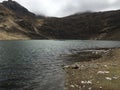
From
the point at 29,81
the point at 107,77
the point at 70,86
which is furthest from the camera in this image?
the point at 29,81

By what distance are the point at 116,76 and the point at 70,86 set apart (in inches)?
308

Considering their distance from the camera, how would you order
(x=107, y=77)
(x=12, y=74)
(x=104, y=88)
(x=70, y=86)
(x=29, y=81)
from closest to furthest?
(x=104, y=88)
(x=70, y=86)
(x=107, y=77)
(x=29, y=81)
(x=12, y=74)

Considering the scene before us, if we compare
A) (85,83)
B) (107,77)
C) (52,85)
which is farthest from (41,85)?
(107,77)

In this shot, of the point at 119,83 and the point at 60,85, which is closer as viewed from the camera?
the point at 119,83

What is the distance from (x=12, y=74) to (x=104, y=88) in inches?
870

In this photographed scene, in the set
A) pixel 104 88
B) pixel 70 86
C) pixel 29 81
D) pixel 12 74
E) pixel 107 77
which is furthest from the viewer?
pixel 12 74

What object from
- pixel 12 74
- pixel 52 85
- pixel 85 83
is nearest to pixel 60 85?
pixel 52 85

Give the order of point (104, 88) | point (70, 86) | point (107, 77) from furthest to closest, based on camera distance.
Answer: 1. point (107, 77)
2. point (70, 86)
3. point (104, 88)

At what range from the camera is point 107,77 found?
34719 mm

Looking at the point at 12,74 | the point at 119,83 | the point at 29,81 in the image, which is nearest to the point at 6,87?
the point at 29,81

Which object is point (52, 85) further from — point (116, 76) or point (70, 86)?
point (116, 76)

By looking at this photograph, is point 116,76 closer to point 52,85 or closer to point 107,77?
point 107,77

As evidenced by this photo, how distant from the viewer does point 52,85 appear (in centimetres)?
3488

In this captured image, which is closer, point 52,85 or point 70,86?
point 70,86
